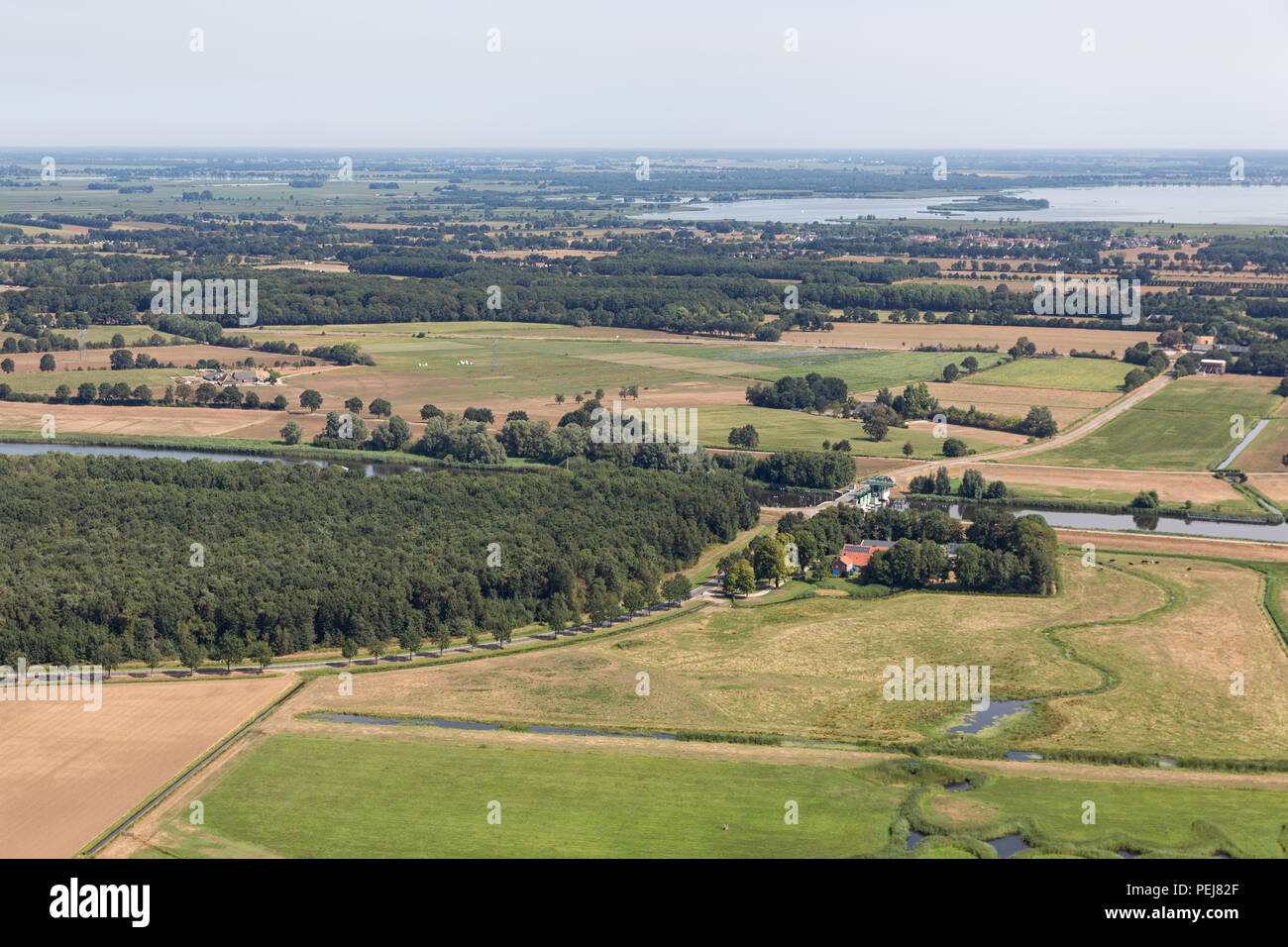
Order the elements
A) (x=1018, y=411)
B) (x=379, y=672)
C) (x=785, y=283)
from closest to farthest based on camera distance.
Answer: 1. (x=379, y=672)
2. (x=1018, y=411)
3. (x=785, y=283)

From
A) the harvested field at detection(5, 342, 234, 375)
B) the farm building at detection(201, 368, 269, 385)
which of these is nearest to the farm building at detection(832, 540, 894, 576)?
the farm building at detection(201, 368, 269, 385)

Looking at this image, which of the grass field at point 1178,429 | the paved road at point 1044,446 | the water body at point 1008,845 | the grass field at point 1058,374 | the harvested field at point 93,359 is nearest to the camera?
the water body at point 1008,845

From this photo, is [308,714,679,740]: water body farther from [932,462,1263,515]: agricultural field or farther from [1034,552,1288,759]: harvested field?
[932,462,1263,515]: agricultural field

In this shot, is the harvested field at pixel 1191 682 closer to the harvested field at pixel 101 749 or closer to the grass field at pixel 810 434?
the grass field at pixel 810 434

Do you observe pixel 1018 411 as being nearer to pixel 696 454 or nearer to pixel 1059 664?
pixel 696 454

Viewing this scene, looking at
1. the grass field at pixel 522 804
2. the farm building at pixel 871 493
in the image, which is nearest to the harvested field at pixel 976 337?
the farm building at pixel 871 493
